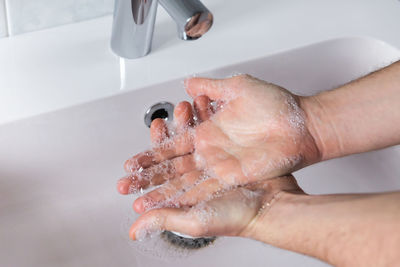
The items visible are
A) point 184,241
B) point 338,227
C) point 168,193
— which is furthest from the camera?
point 184,241

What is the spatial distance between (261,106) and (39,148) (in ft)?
0.94

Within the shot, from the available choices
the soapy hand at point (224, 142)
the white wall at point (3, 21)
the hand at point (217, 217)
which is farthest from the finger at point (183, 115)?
the white wall at point (3, 21)

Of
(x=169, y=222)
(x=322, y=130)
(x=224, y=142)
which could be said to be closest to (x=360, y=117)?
(x=322, y=130)

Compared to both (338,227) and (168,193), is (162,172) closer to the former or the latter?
(168,193)

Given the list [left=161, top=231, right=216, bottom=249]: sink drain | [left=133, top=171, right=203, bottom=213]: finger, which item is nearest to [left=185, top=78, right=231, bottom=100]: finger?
[left=133, top=171, right=203, bottom=213]: finger

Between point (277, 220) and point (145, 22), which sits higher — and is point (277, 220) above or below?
below

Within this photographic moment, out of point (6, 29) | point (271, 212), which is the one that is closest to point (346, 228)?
point (271, 212)

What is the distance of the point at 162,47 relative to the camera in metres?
0.63

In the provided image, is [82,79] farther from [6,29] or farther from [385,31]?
[385,31]

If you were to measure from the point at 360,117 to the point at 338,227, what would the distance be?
21 cm

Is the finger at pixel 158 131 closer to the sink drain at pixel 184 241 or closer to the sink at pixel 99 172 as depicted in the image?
the sink at pixel 99 172

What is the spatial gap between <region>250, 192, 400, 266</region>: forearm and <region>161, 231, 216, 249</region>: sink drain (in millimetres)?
171

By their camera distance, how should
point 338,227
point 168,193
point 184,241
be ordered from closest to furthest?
1. point 338,227
2. point 168,193
3. point 184,241

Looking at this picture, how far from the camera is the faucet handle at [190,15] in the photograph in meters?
0.46
